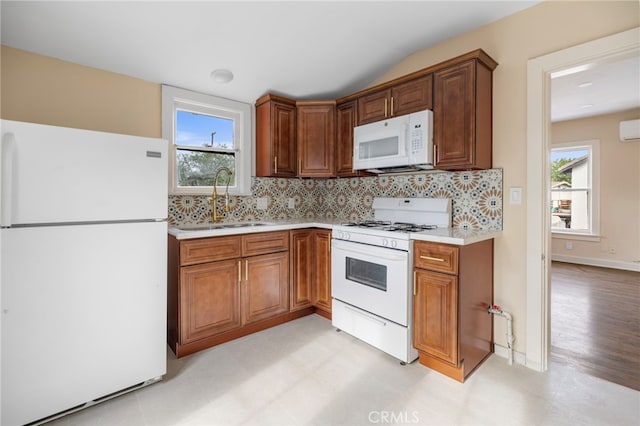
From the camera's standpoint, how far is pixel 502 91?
7.50 ft

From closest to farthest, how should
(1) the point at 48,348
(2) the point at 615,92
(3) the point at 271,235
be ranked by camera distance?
(1) the point at 48,348 < (3) the point at 271,235 < (2) the point at 615,92

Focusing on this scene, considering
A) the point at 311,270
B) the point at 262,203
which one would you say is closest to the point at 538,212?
the point at 311,270

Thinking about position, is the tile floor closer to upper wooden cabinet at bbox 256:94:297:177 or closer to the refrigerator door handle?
the refrigerator door handle

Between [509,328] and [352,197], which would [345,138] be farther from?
[509,328]

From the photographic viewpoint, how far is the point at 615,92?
399 centimetres

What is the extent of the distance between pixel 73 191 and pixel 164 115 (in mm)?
1368

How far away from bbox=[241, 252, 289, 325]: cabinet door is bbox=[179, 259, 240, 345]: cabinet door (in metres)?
0.09

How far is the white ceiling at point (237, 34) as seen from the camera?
200cm

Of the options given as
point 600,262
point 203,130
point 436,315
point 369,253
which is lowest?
point 600,262

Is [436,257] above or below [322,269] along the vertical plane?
above

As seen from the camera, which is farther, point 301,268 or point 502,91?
point 301,268

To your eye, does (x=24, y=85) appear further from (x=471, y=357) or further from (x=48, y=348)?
(x=471, y=357)

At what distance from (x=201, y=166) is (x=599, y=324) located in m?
4.03

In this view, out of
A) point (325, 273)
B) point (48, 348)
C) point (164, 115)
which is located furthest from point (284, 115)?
point (48, 348)
